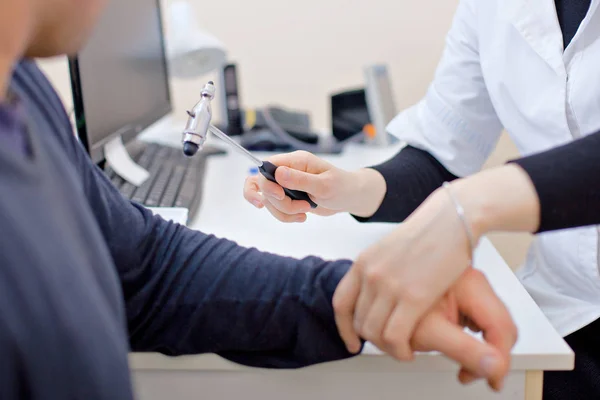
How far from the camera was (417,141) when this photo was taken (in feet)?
3.62

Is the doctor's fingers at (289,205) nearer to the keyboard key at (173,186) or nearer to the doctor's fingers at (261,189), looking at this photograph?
the doctor's fingers at (261,189)

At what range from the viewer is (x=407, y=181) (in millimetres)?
1017

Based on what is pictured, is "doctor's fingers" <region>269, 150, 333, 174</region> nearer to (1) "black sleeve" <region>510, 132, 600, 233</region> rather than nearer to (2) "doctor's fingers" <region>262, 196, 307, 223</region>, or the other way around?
(2) "doctor's fingers" <region>262, 196, 307, 223</region>

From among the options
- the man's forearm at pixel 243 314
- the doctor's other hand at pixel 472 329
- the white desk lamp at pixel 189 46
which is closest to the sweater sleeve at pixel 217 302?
the man's forearm at pixel 243 314

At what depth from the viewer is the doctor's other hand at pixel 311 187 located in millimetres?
865

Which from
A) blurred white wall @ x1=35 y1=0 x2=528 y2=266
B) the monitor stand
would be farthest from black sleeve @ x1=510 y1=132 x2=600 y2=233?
blurred white wall @ x1=35 y1=0 x2=528 y2=266

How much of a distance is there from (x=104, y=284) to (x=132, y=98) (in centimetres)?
90

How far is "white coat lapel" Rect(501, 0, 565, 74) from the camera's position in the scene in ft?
3.11

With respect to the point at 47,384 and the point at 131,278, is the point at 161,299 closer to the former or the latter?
the point at 131,278

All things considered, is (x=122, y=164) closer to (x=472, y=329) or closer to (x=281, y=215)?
(x=281, y=215)

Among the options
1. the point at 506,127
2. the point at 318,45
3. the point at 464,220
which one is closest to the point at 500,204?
the point at 464,220

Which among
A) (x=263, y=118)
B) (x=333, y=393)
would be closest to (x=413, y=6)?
(x=263, y=118)

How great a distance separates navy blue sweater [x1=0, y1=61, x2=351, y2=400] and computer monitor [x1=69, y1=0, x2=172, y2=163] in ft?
1.13

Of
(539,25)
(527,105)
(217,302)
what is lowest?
(217,302)
